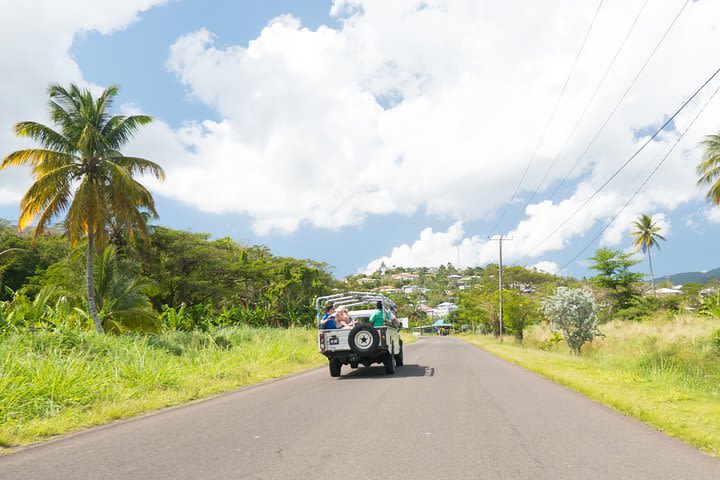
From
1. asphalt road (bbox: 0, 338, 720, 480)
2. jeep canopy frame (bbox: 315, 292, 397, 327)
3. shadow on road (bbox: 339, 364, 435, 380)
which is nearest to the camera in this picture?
asphalt road (bbox: 0, 338, 720, 480)

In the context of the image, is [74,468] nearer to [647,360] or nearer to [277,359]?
[277,359]

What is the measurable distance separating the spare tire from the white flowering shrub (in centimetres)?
1394

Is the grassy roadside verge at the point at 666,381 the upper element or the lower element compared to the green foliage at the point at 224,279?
lower

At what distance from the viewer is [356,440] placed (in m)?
5.75

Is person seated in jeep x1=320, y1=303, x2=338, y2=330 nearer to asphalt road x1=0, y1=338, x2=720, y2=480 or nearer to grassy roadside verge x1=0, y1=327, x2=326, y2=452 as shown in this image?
grassy roadside verge x1=0, y1=327, x2=326, y2=452

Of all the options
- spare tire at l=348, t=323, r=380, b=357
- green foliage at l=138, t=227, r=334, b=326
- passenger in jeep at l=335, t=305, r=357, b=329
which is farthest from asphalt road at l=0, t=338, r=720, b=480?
green foliage at l=138, t=227, r=334, b=326

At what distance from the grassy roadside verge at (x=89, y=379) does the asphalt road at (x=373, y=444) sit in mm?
597

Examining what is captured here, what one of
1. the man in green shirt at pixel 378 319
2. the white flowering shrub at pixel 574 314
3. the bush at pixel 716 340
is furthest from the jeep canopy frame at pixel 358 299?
the bush at pixel 716 340

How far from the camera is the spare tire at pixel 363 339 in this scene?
513 inches

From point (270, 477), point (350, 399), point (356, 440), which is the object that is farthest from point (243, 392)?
point (270, 477)

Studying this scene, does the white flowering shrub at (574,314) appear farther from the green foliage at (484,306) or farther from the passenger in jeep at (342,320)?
the green foliage at (484,306)

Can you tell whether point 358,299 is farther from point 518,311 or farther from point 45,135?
point 518,311

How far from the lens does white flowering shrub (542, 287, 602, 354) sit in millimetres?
23219

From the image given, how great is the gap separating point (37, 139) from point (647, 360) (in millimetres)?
24235
